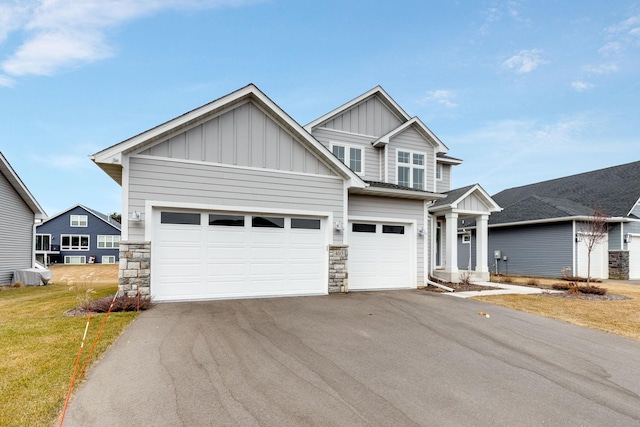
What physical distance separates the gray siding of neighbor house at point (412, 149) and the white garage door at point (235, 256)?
555 cm

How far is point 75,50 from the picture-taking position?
11734 millimetres

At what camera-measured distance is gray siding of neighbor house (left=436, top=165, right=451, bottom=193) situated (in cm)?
1653

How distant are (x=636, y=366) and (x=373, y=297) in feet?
18.8

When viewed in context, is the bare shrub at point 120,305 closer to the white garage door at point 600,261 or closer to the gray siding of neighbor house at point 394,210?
the gray siding of neighbor house at point 394,210

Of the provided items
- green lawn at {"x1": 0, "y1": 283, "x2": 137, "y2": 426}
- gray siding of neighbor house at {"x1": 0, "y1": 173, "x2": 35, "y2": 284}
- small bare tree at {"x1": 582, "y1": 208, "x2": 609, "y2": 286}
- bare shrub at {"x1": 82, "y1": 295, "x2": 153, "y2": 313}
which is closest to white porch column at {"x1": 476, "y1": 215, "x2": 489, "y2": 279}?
small bare tree at {"x1": 582, "y1": 208, "x2": 609, "y2": 286}

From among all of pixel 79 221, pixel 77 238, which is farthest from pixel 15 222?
pixel 77 238

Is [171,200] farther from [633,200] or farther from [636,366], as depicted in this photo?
[633,200]

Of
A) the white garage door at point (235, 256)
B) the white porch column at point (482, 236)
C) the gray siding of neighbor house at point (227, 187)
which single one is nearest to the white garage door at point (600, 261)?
the white porch column at point (482, 236)

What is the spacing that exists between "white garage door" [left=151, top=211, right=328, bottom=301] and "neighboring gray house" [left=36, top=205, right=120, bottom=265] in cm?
3464

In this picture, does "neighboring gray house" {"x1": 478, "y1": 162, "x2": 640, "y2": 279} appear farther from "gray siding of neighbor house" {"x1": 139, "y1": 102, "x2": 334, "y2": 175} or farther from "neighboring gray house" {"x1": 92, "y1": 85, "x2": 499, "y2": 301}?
"gray siding of neighbor house" {"x1": 139, "y1": 102, "x2": 334, "y2": 175}

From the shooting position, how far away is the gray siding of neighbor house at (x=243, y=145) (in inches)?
347

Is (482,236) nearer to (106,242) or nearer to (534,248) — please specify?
(534,248)

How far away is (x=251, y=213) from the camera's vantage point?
30.8ft

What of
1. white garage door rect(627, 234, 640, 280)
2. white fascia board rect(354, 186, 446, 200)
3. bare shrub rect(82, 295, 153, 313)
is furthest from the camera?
white garage door rect(627, 234, 640, 280)
